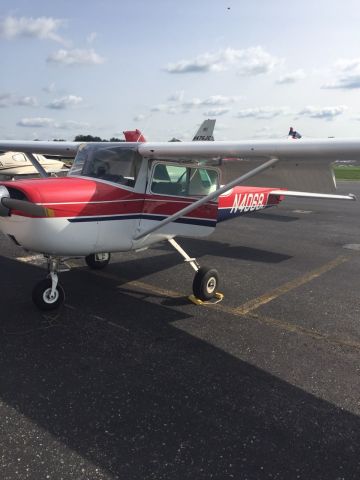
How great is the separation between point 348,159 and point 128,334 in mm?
3029

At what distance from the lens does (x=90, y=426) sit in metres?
2.97

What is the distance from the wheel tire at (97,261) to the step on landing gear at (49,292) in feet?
6.17

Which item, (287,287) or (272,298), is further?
(287,287)

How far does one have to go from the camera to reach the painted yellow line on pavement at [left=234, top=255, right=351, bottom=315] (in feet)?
17.6

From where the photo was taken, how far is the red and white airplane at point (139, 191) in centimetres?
445

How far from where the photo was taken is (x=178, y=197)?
19.0ft

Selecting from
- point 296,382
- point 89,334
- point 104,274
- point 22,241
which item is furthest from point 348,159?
point 104,274

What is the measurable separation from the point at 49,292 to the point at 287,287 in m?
3.49

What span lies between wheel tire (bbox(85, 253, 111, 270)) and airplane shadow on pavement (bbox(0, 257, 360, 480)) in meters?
2.27

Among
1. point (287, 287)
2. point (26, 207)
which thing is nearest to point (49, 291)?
point (26, 207)

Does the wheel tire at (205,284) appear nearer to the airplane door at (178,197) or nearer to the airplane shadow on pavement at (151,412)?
the airplane door at (178,197)

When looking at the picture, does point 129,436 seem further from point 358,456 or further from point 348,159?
point 348,159

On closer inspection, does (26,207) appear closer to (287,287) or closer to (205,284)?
(205,284)

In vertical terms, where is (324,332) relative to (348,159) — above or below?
below
